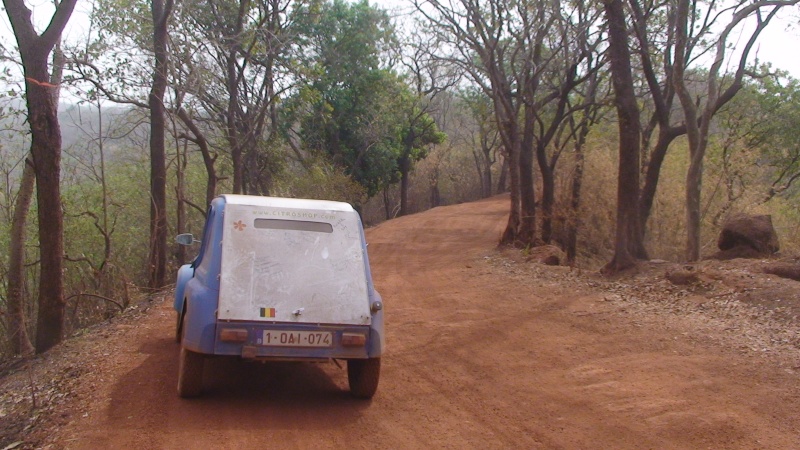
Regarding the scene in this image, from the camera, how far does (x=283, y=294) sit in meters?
6.10

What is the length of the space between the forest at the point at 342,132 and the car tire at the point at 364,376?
4.67 m

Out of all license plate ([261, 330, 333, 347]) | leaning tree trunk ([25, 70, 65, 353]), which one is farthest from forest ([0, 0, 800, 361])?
license plate ([261, 330, 333, 347])

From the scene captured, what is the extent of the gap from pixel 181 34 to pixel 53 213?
9.06 metres

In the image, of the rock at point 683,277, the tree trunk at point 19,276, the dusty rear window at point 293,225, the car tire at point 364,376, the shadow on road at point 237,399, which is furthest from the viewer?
the rock at point 683,277

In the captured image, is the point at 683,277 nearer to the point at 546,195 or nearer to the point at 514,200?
the point at 514,200

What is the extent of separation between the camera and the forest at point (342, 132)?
477 inches

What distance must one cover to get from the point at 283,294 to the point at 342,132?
85.5 feet

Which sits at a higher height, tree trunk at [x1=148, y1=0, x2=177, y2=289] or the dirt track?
tree trunk at [x1=148, y1=0, x2=177, y2=289]

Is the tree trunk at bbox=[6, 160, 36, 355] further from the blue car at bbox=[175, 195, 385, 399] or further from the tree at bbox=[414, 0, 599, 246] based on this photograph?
the tree at bbox=[414, 0, 599, 246]

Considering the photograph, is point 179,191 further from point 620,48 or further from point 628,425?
point 628,425

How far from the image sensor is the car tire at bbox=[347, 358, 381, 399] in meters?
6.34

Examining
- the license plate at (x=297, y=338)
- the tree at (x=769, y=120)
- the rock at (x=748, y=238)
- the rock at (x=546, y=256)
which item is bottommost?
the rock at (x=546, y=256)

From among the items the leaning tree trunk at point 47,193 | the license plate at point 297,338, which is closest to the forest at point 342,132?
the leaning tree trunk at point 47,193

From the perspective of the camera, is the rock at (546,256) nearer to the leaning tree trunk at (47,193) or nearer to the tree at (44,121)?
the leaning tree trunk at (47,193)
